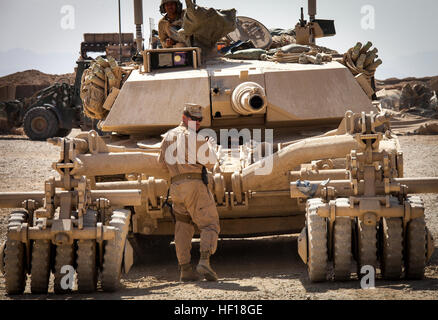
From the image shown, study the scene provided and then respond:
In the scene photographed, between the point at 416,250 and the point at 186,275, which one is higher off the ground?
the point at 416,250

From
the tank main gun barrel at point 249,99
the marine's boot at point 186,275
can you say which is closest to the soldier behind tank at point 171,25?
the tank main gun barrel at point 249,99

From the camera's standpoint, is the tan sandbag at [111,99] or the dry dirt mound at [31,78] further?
the dry dirt mound at [31,78]

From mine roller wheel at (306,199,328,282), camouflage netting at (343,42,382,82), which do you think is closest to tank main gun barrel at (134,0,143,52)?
camouflage netting at (343,42,382,82)

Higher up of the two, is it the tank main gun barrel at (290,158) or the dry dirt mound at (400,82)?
the dry dirt mound at (400,82)

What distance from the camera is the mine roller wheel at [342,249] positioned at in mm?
7125

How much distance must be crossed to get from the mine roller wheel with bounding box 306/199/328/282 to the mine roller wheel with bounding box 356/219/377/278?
31cm

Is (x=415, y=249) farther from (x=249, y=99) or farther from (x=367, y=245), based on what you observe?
(x=249, y=99)

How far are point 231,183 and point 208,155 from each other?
35.4 inches

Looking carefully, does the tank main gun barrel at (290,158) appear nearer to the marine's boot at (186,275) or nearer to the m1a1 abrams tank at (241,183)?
the m1a1 abrams tank at (241,183)

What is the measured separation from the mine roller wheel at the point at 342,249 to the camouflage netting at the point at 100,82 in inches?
184

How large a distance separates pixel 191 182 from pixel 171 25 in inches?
172

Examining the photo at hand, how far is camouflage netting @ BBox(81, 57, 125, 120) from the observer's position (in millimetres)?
10992

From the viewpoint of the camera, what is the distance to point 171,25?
11625 millimetres

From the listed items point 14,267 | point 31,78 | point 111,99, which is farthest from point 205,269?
point 31,78
